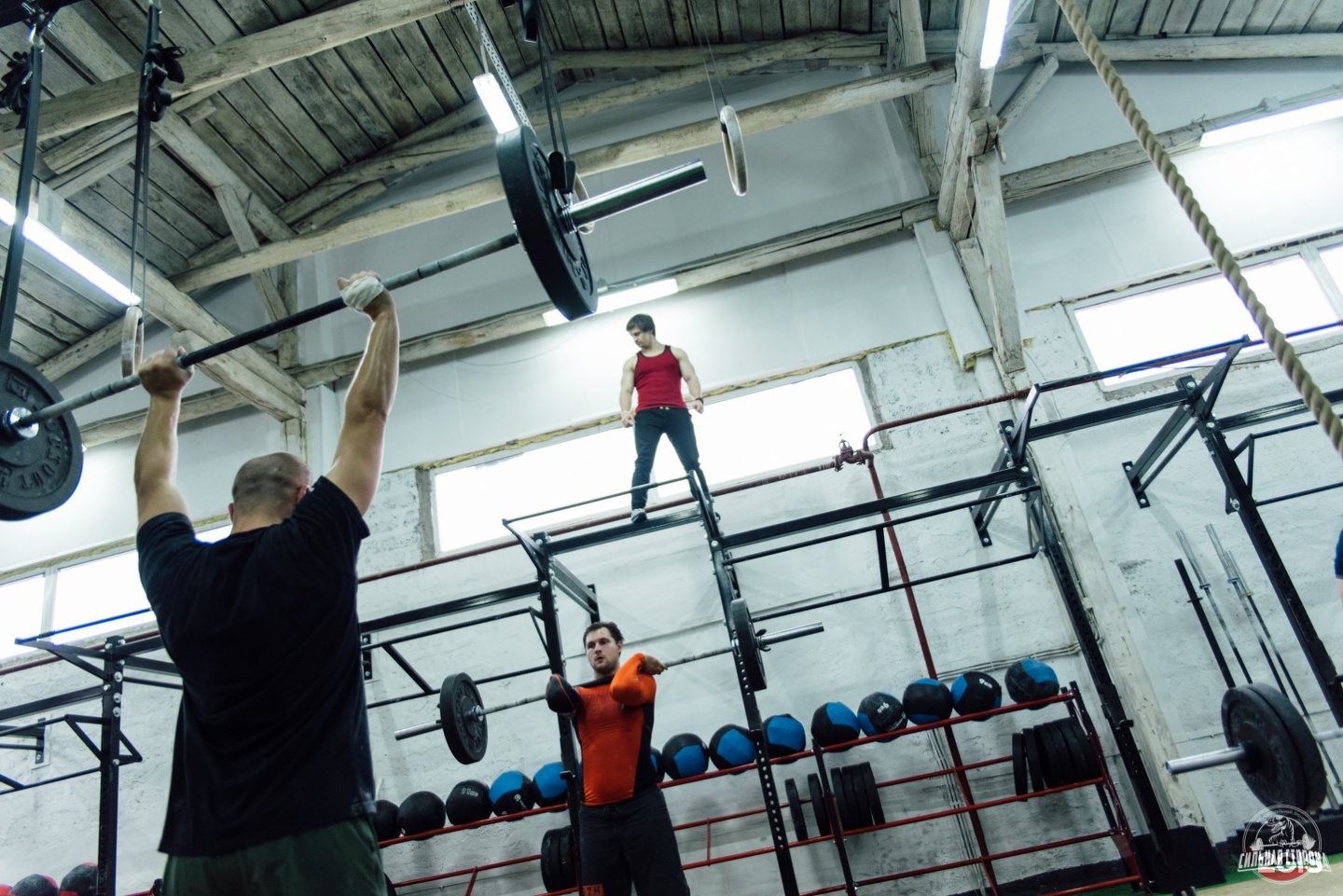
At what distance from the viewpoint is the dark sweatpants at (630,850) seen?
8.41 feet

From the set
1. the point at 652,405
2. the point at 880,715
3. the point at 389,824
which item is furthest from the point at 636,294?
the point at 389,824

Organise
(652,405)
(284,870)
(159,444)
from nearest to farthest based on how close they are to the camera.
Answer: (284,870) → (159,444) → (652,405)

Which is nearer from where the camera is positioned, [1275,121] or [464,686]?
[464,686]

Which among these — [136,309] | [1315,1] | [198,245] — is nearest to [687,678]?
[136,309]

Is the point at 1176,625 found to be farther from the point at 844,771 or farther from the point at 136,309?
the point at 136,309

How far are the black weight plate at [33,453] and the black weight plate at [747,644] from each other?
191 cm

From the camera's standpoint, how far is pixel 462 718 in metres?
2.96

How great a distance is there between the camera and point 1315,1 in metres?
4.55

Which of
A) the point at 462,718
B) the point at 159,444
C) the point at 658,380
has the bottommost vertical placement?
the point at 462,718

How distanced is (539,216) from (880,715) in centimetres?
271

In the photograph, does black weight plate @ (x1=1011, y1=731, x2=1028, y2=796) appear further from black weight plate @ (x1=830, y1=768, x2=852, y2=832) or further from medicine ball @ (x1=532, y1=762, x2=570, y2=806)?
medicine ball @ (x1=532, y1=762, x2=570, y2=806)

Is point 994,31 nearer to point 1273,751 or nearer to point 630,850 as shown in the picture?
point 1273,751

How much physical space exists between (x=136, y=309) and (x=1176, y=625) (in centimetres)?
403
